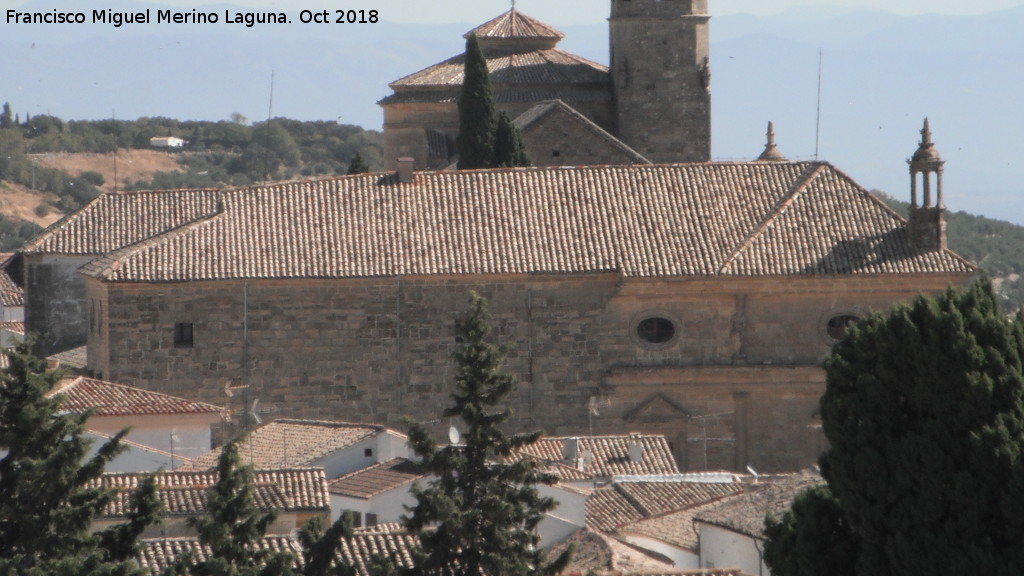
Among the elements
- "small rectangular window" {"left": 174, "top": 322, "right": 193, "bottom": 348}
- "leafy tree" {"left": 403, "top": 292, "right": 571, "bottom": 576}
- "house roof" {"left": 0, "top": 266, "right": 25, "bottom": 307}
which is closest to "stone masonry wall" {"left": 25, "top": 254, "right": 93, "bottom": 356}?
"small rectangular window" {"left": 174, "top": 322, "right": 193, "bottom": 348}

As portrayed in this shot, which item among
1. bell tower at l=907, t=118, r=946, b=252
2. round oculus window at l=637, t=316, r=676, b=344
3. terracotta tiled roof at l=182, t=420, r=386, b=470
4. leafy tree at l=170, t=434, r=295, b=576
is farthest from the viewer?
bell tower at l=907, t=118, r=946, b=252

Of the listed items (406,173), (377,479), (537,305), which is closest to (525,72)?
(406,173)

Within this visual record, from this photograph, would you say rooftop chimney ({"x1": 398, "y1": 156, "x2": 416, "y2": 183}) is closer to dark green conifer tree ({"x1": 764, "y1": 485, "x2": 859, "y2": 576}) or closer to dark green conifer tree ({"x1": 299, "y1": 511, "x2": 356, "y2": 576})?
dark green conifer tree ({"x1": 299, "y1": 511, "x2": 356, "y2": 576})

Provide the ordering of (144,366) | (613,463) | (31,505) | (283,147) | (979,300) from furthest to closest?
(283,147) < (144,366) < (613,463) < (31,505) < (979,300)

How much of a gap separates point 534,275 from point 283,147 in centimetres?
6526

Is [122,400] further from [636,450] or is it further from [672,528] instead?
[672,528]

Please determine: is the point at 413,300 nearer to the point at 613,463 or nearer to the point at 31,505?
the point at 613,463

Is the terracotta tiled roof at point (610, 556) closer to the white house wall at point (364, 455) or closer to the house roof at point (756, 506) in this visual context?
the house roof at point (756, 506)

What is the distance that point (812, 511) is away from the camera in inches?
708

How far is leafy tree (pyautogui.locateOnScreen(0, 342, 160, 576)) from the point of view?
61.6 feet

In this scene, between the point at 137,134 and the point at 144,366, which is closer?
the point at 144,366

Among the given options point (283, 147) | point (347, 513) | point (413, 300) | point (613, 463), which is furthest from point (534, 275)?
point (283, 147)

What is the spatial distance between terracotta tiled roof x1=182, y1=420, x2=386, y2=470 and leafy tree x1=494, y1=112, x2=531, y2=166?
1044 cm

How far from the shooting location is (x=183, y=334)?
3397 cm
